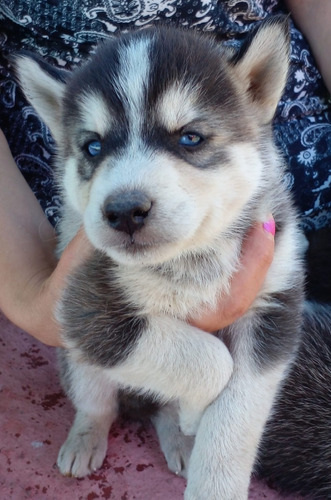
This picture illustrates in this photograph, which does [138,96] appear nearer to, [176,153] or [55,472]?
[176,153]

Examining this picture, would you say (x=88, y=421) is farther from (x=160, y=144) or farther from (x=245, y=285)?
(x=160, y=144)

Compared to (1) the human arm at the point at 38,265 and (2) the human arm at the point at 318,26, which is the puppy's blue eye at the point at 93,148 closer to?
(1) the human arm at the point at 38,265

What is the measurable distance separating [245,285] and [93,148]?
0.69 metres

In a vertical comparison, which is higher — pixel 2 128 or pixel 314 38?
pixel 314 38

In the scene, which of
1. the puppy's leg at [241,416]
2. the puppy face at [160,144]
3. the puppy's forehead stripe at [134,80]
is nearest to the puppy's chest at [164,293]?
the puppy face at [160,144]

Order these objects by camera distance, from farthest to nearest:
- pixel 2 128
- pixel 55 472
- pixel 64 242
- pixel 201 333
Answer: pixel 2 128 → pixel 64 242 → pixel 55 472 → pixel 201 333

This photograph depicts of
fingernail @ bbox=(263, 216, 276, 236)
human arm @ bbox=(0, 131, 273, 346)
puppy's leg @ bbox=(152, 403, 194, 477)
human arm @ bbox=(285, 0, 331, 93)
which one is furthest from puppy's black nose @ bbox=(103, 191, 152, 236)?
human arm @ bbox=(285, 0, 331, 93)

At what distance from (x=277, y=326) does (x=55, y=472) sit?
101 centimetres

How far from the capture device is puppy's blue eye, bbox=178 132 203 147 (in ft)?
5.63

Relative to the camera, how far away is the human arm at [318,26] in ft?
9.26

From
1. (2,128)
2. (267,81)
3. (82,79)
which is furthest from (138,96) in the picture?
(2,128)

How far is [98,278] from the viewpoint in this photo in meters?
1.94

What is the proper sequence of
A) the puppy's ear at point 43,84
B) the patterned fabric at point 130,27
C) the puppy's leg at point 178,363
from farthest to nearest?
the patterned fabric at point 130,27 < the puppy's ear at point 43,84 < the puppy's leg at point 178,363

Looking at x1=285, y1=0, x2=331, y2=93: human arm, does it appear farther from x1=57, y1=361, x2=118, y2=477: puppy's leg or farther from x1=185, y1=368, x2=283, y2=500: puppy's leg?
x1=57, y1=361, x2=118, y2=477: puppy's leg
